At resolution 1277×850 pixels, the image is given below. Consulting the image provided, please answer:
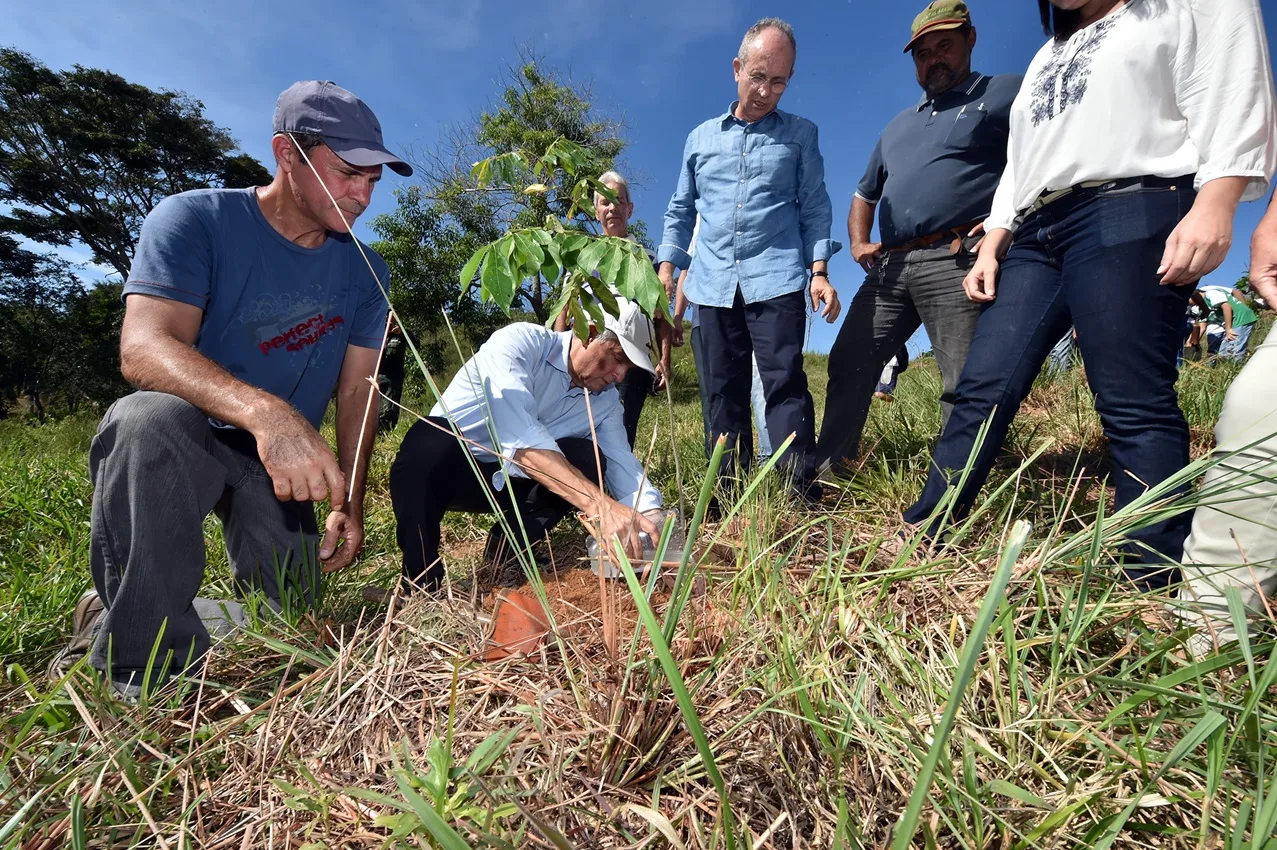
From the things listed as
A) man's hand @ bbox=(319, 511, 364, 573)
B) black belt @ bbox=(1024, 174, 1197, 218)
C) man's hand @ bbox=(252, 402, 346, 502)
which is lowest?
man's hand @ bbox=(319, 511, 364, 573)

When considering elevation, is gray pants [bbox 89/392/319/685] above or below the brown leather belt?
below

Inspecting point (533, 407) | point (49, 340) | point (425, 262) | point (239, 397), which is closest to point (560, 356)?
point (533, 407)

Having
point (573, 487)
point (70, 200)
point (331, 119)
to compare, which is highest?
point (70, 200)

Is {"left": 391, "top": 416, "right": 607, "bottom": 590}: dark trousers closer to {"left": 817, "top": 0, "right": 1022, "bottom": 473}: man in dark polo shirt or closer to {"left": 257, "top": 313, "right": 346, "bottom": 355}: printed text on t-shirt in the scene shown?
{"left": 257, "top": 313, "right": 346, "bottom": 355}: printed text on t-shirt

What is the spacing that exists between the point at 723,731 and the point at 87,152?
84.1ft

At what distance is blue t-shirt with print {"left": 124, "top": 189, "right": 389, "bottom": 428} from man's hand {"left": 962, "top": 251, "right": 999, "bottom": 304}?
1.75 metres

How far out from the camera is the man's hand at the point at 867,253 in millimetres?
2412

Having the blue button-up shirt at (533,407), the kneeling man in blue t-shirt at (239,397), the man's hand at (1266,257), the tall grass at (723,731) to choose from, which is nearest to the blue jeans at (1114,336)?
the man's hand at (1266,257)

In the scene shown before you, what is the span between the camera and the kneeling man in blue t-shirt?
3.97ft

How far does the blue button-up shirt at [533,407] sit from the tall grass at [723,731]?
706mm

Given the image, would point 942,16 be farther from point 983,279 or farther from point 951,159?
point 983,279

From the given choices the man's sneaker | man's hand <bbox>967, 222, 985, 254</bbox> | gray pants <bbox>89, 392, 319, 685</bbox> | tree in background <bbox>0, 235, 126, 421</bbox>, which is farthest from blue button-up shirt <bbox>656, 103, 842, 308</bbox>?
tree in background <bbox>0, 235, 126, 421</bbox>

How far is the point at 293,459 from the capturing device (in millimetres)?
1237

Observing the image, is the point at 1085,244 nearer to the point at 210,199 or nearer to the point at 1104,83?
the point at 1104,83
